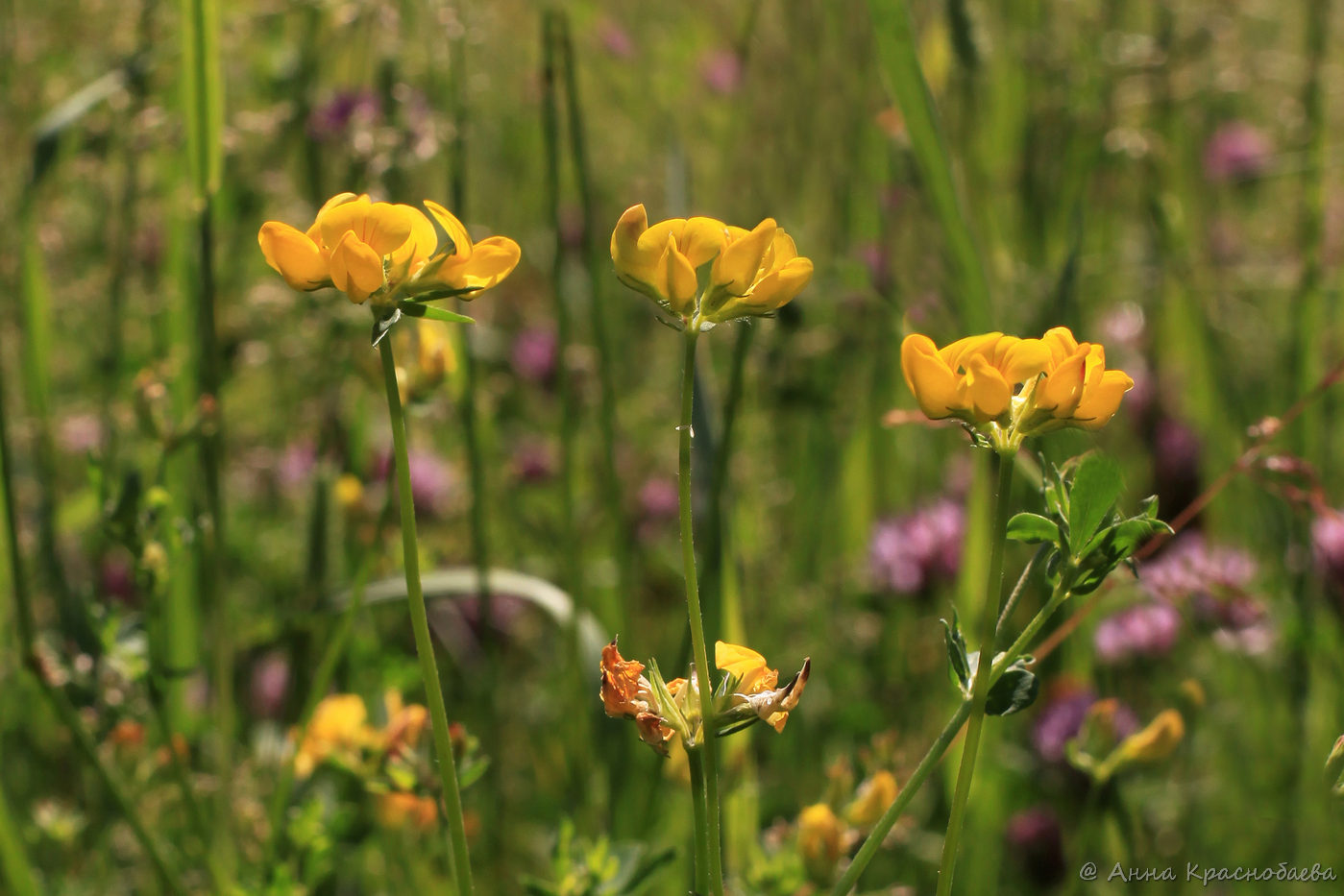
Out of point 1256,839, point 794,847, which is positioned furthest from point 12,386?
point 1256,839

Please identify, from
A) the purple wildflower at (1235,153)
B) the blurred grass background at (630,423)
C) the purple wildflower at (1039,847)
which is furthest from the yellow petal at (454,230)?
the purple wildflower at (1235,153)

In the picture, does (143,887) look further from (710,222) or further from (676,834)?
(710,222)

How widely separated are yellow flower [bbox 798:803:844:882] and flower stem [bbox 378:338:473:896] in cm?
31

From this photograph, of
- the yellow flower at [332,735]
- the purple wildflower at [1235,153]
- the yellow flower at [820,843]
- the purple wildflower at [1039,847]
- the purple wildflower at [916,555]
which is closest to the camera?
the yellow flower at [820,843]

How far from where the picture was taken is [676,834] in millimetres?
1413

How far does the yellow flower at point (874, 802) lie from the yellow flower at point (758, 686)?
299mm

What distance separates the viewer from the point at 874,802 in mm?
910

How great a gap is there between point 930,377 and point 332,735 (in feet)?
2.20

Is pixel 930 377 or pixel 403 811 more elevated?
pixel 930 377

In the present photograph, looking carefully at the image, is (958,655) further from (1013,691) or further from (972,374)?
(972,374)

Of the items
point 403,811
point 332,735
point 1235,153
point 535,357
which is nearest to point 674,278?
point 332,735

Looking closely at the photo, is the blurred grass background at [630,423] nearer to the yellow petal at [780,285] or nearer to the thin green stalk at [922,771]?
the thin green stalk at [922,771]

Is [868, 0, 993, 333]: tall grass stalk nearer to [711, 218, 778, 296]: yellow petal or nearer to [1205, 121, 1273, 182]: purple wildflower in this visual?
[711, 218, 778, 296]: yellow petal

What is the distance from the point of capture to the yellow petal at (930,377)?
625 mm
